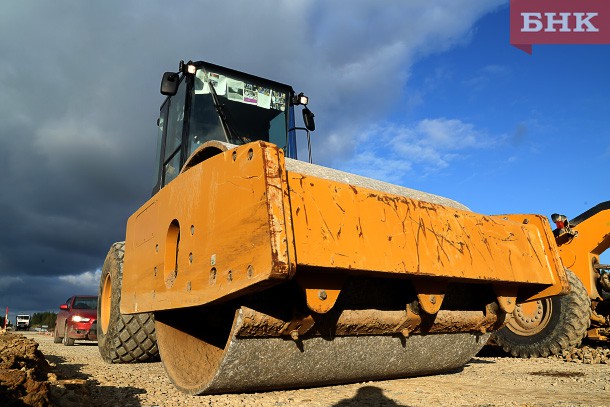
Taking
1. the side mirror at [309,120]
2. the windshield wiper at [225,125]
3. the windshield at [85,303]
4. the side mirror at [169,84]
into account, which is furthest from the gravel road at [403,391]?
the windshield at [85,303]

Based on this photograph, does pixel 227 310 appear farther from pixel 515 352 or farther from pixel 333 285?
pixel 515 352

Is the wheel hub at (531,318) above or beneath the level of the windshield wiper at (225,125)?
beneath

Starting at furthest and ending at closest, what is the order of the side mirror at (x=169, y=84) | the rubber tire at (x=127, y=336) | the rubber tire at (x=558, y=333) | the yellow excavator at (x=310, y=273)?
the rubber tire at (x=558, y=333)
the rubber tire at (x=127, y=336)
the side mirror at (x=169, y=84)
the yellow excavator at (x=310, y=273)

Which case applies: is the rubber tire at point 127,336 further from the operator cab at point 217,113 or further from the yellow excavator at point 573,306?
the yellow excavator at point 573,306

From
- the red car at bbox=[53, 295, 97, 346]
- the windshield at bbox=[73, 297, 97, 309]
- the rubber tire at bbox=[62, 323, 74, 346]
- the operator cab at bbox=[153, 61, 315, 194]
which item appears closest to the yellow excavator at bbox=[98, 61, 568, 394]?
the operator cab at bbox=[153, 61, 315, 194]

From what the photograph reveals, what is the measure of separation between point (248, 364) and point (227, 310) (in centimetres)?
69

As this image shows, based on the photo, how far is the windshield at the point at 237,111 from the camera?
474 centimetres

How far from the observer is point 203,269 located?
246cm

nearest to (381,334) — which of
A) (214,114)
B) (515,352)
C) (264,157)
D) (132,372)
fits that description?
(264,157)

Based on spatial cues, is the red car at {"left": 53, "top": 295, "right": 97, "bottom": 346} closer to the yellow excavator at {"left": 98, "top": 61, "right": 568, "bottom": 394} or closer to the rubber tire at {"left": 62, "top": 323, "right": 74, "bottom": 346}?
the rubber tire at {"left": 62, "top": 323, "right": 74, "bottom": 346}

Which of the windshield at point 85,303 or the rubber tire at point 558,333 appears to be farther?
the windshield at point 85,303

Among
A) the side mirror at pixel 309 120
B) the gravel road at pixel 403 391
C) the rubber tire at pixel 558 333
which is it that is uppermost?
the side mirror at pixel 309 120

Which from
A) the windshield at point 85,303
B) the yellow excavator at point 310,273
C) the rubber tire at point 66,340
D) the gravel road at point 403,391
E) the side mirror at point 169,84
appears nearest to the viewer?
the yellow excavator at point 310,273

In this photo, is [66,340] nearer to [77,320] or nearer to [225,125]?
[77,320]
